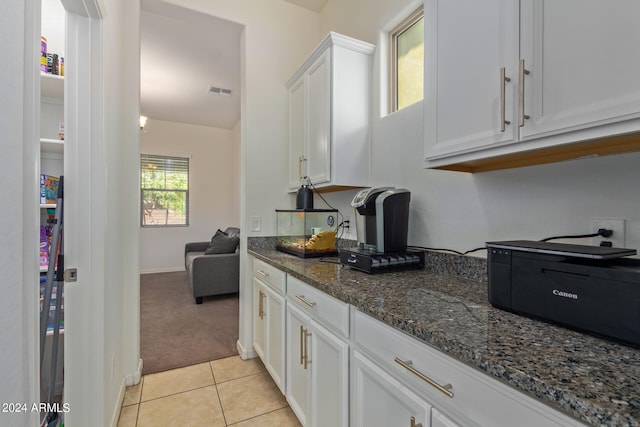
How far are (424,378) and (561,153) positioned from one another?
2.84 feet

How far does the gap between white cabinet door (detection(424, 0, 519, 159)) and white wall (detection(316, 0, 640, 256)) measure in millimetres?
317

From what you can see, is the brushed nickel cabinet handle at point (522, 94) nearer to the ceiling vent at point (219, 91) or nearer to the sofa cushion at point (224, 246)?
the sofa cushion at point (224, 246)

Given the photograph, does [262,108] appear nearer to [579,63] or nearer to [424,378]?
[579,63]

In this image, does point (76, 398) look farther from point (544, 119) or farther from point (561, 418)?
point (544, 119)

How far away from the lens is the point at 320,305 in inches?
52.7

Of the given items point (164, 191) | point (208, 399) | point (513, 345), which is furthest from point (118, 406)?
point (164, 191)

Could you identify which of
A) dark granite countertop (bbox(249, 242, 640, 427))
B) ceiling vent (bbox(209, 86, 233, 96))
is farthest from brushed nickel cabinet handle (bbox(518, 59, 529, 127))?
ceiling vent (bbox(209, 86, 233, 96))

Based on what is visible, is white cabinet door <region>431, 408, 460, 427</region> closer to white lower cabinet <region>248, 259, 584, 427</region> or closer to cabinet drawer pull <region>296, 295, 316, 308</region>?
white lower cabinet <region>248, 259, 584, 427</region>

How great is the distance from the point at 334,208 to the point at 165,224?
440cm

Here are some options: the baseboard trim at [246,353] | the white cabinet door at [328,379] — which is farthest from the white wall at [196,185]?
the white cabinet door at [328,379]

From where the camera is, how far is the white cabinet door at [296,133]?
240cm

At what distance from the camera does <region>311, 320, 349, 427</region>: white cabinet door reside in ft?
3.85

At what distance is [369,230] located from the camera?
1697 millimetres

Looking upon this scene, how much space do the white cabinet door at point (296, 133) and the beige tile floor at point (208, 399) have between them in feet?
5.05
